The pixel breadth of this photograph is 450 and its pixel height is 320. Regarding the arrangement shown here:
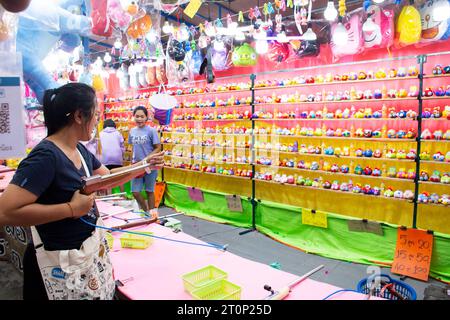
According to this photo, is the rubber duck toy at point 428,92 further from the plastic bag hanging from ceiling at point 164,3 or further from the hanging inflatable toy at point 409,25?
the plastic bag hanging from ceiling at point 164,3

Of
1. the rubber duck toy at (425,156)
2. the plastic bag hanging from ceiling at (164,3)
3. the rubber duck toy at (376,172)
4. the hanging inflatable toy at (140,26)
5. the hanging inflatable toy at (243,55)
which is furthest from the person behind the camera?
the hanging inflatable toy at (243,55)

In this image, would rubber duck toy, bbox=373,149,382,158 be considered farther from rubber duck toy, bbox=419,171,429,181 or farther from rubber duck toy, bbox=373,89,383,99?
rubber duck toy, bbox=373,89,383,99

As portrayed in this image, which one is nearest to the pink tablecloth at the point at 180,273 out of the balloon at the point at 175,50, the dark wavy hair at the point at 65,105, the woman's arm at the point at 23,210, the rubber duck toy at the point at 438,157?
the woman's arm at the point at 23,210

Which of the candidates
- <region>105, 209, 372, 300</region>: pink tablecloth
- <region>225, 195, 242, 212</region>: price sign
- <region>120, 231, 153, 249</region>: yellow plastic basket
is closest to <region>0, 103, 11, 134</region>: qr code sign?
<region>105, 209, 372, 300</region>: pink tablecloth

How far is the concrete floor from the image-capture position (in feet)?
11.1

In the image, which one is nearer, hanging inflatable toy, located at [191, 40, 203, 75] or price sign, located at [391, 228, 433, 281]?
price sign, located at [391, 228, 433, 281]

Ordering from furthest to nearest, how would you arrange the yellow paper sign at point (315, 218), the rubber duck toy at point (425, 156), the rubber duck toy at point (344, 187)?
the yellow paper sign at point (315, 218) < the rubber duck toy at point (344, 187) < the rubber duck toy at point (425, 156)

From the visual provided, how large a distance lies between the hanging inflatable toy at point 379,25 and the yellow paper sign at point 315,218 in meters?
2.26

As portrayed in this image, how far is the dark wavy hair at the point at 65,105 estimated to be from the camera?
1.34 meters

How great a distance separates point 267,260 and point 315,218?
37.7 inches

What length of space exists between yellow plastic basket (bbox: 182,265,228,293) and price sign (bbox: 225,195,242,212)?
12.5 ft

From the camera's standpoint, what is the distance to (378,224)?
156 inches

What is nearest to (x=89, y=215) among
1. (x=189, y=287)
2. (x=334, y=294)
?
(x=189, y=287)
